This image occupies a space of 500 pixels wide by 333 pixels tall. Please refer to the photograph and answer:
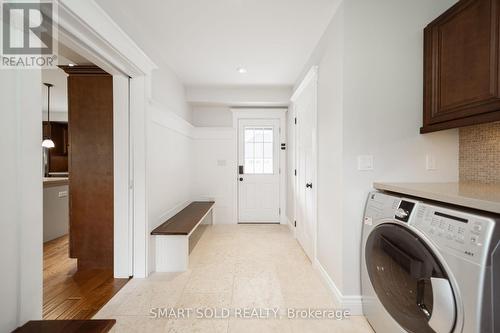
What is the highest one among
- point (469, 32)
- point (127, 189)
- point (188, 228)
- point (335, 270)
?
point (469, 32)

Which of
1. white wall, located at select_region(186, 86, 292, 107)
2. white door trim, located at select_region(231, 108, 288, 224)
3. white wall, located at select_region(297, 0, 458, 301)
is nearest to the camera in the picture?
white wall, located at select_region(297, 0, 458, 301)

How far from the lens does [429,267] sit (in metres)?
1.17

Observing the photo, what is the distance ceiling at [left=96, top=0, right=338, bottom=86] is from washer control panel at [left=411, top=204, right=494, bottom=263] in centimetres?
177

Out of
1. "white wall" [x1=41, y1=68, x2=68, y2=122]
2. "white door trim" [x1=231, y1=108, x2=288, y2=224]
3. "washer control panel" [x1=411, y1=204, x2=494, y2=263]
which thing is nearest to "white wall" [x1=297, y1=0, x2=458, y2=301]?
"washer control panel" [x1=411, y1=204, x2=494, y2=263]

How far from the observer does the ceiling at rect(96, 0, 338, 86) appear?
6.63 feet

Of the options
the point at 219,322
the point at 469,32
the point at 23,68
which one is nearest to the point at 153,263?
the point at 219,322

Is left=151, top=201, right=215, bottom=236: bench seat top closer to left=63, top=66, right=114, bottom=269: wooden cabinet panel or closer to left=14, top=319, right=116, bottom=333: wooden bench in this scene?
left=63, top=66, right=114, bottom=269: wooden cabinet panel

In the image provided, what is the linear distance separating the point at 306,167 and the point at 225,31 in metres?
1.81

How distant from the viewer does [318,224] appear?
8.36 ft

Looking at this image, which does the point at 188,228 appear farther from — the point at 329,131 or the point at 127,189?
the point at 329,131

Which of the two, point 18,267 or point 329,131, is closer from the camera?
point 18,267

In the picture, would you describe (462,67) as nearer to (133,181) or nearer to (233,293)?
(233,293)

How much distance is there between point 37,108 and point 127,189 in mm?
1402

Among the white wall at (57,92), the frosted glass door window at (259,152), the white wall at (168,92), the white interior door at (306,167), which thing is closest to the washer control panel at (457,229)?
the white interior door at (306,167)
